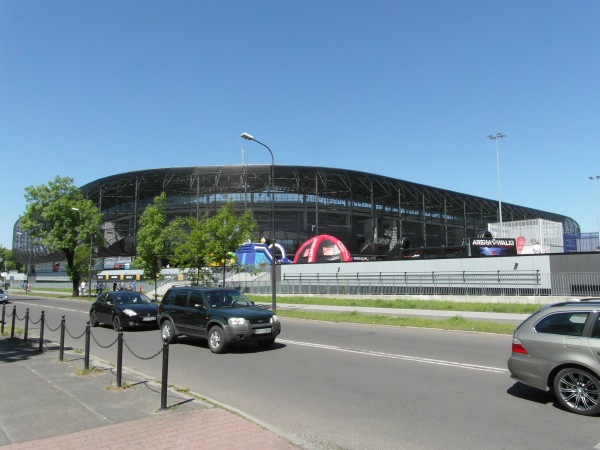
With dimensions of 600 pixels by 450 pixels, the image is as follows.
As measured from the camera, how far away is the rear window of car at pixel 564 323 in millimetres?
6461

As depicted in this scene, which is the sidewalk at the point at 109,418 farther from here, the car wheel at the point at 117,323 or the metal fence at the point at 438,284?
the metal fence at the point at 438,284

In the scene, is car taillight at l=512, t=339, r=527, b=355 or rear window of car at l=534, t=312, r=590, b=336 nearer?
rear window of car at l=534, t=312, r=590, b=336

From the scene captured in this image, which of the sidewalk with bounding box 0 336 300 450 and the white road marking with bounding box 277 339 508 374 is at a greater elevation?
the sidewalk with bounding box 0 336 300 450

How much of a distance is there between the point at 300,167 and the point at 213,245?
4841cm

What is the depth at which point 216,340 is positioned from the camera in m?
11.8

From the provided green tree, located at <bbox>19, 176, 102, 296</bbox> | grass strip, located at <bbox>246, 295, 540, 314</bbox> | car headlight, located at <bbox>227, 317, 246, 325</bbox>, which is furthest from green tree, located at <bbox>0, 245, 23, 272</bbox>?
car headlight, located at <bbox>227, 317, 246, 325</bbox>

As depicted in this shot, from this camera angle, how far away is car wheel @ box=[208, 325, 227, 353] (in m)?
11.5

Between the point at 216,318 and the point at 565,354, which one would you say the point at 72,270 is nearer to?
the point at 216,318

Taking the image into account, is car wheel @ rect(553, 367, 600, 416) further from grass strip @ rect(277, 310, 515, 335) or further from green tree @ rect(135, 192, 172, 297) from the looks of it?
green tree @ rect(135, 192, 172, 297)

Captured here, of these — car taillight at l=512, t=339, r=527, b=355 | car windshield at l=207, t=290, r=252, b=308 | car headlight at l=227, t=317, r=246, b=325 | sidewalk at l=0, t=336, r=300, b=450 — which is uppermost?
car windshield at l=207, t=290, r=252, b=308

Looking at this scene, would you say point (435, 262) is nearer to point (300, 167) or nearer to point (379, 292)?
point (379, 292)

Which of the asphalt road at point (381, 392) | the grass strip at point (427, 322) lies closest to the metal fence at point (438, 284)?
the grass strip at point (427, 322)

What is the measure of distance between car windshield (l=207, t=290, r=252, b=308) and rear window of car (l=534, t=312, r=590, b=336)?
308 inches

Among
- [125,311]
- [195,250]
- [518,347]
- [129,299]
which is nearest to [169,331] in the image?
[125,311]
